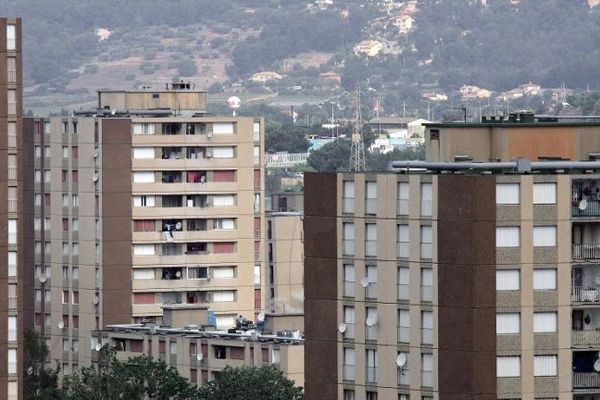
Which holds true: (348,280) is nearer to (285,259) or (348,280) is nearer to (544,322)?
(544,322)

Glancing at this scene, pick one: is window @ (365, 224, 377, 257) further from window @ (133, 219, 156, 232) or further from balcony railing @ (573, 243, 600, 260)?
window @ (133, 219, 156, 232)

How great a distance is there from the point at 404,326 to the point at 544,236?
3.53 metres

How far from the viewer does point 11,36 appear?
259ft

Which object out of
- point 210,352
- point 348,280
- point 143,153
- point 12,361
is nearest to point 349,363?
point 348,280

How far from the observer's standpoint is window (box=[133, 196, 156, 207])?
12175cm

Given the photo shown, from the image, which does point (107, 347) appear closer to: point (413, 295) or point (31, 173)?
point (31, 173)

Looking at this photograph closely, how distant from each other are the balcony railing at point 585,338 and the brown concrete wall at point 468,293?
1.89 metres

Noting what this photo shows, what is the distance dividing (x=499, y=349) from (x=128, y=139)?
5692 cm

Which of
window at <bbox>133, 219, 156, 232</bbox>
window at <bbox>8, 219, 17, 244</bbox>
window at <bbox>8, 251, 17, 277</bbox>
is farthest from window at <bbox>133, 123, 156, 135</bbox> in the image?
window at <bbox>8, 251, 17, 277</bbox>

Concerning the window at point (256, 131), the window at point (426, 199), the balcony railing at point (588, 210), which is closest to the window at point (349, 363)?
the window at point (426, 199)

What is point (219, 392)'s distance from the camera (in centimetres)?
9275

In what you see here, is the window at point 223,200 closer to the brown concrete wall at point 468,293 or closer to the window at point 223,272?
the window at point 223,272

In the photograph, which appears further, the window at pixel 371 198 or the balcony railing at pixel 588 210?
the window at pixel 371 198

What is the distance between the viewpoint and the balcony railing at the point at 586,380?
219 ft
